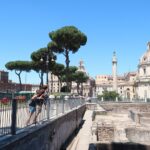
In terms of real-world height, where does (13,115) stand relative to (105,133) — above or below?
above

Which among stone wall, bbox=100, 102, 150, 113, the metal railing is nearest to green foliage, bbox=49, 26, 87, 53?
stone wall, bbox=100, 102, 150, 113

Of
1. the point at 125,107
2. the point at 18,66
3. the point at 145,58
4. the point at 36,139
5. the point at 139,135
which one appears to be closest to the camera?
the point at 36,139

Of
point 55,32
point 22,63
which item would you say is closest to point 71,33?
point 55,32

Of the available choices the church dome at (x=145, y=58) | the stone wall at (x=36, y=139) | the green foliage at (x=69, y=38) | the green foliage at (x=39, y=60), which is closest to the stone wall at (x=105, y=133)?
the stone wall at (x=36, y=139)

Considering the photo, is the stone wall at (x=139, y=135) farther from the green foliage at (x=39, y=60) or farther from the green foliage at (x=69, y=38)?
the green foliage at (x=39, y=60)

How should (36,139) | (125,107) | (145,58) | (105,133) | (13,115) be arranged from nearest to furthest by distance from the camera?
(13,115), (36,139), (105,133), (125,107), (145,58)

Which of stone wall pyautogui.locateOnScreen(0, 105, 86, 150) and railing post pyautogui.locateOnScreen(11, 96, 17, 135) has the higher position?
railing post pyautogui.locateOnScreen(11, 96, 17, 135)

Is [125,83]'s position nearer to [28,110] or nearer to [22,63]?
[22,63]

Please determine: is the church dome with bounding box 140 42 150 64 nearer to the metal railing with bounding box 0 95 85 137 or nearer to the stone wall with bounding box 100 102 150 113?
the stone wall with bounding box 100 102 150 113

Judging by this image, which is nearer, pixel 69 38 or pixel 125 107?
pixel 69 38

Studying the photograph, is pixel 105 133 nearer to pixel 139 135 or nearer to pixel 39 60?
pixel 139 135

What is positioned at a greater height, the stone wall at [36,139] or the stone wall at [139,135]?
the stone wall at [36,139]

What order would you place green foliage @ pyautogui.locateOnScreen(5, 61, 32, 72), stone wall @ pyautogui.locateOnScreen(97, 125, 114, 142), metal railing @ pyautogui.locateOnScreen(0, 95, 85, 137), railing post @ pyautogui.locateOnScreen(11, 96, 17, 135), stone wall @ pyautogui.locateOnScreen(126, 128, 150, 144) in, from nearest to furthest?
metal railing @ pyautogui.locateOnScreen(0, 95, 85, 137) → railing post @ pyautogui.locateOnScreen(11, 96, 17, 135) → stone wall @ pyautogui.locateOnScreen(97, 125, 114, 142) → stone wall @ pyautogui.locateOnScreen(126, 128, 150, 144) → green foliage @ pyautogui.locateOnScreen(5, 61, 32, 72)

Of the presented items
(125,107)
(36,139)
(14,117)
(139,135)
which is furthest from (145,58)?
(14,117)
